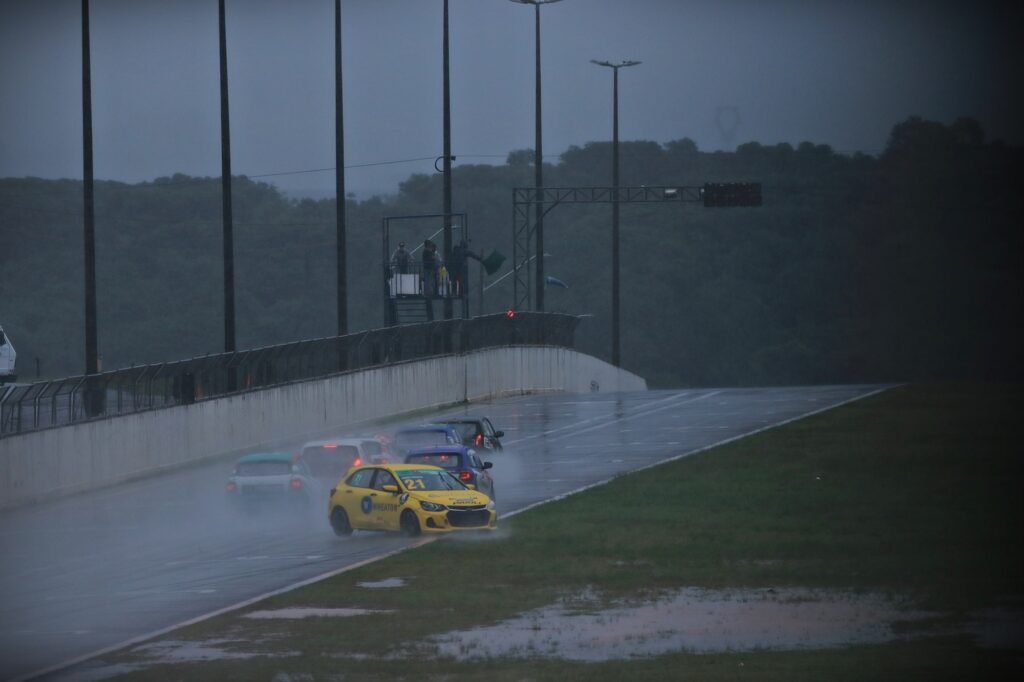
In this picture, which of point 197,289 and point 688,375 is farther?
point 688,375

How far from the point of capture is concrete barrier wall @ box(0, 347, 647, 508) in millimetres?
36656

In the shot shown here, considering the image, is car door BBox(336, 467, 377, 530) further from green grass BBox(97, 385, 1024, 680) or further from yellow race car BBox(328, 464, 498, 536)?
green grass BBox(97, 385, 1024, 680)

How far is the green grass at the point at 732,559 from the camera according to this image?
17531 mm

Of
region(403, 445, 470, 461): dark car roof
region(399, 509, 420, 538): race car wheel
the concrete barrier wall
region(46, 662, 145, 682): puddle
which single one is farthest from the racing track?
region(403, 445, 470, 461): dark car roof

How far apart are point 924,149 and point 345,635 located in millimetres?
130718

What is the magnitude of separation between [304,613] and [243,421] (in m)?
24.9

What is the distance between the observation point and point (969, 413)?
49312mm

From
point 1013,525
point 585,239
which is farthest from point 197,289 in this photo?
point 1013,525

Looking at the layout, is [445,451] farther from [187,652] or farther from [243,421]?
[243,421]

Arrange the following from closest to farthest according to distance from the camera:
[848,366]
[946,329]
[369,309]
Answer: [946,329], [848,366], [369,309]

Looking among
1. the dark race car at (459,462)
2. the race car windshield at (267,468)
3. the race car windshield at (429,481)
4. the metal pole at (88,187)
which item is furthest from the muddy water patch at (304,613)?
the metal pole at (88,187)

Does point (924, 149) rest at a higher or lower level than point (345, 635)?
higher

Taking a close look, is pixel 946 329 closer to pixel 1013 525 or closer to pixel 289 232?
pixel 289 232

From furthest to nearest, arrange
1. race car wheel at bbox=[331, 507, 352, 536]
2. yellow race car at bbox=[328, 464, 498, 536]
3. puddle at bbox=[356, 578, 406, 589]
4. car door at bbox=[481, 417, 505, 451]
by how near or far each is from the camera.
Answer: car door at bbox=[481, 417, 505, 451] < race car wheel at bbox=[331, 507, 352, 536] < yellow race car at bbox=[328, 464, 498, 536] < puddle at bbox=[356, 578, 406, 589]
